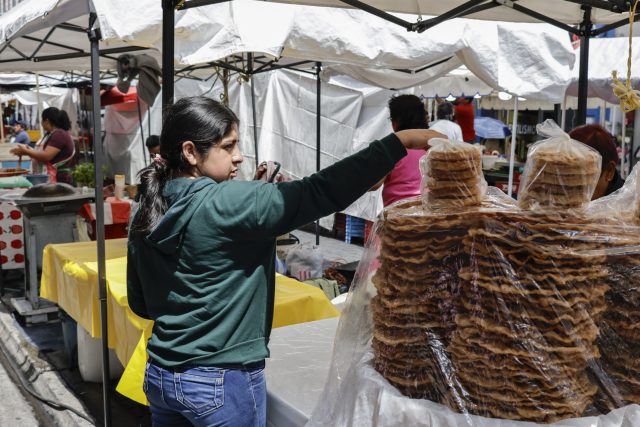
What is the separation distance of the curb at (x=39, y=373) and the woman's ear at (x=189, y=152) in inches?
117

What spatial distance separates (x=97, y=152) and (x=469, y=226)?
273 centimetres

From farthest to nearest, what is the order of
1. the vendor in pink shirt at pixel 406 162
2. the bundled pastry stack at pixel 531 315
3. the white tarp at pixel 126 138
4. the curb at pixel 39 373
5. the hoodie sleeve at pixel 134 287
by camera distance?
the white tarp at pixel 126 138
the curb at pixel 39 373
the vendor in pink shirt at pixel 406 162
the hoodie sleeve at pixel 134 287
the bundled pastry stack at pixel 531 315

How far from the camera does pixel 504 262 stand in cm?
146

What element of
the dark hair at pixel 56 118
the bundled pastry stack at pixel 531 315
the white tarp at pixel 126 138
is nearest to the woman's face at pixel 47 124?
the dark hair at pixel 56 118

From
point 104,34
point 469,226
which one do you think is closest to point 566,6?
point 104,34

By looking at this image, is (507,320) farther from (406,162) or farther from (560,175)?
(406,162)

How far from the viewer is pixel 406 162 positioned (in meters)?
4.08

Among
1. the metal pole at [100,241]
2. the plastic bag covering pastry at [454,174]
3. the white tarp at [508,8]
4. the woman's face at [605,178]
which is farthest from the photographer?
the white tarp at [508,8]

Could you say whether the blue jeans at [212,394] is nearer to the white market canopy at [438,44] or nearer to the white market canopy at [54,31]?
the white market canopy at [54,31]

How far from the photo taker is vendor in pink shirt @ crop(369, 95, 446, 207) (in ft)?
13.3

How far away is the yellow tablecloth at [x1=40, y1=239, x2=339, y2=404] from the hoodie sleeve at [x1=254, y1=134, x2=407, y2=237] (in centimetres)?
148

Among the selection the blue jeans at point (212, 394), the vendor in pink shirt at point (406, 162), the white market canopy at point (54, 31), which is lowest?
the blue jeans at point (212, 394)

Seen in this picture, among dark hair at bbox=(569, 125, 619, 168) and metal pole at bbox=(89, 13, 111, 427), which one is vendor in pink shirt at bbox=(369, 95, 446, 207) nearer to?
dark hair at bbox=(569, 125, 619, 168)

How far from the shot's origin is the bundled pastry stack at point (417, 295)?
1546 millimetres
